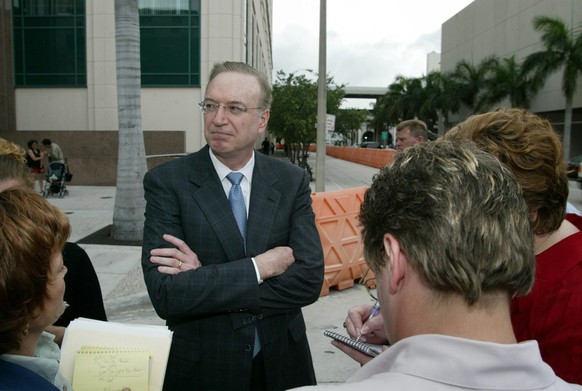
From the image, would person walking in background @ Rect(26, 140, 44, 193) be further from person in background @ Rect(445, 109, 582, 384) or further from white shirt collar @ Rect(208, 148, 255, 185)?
person in background @ Rect(445, 109, 582, 384)

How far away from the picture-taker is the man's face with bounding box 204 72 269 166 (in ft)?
8.51

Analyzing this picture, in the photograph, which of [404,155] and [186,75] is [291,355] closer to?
[404,155]

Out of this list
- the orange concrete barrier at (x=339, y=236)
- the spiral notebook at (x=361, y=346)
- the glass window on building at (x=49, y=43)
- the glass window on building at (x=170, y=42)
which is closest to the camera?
the spiral notebook at (x=361, y=346)

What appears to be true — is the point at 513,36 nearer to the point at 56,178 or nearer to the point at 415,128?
the point at 56,178

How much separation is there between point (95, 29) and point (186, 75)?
3946 millimetres

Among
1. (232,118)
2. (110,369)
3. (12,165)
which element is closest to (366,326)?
(110,369)

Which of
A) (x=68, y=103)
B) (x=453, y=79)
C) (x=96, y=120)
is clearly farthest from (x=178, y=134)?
(x=453, y=79)

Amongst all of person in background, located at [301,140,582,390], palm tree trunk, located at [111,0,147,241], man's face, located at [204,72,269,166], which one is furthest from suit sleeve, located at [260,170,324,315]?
palm tree trunk, located at [111,0,147,241]

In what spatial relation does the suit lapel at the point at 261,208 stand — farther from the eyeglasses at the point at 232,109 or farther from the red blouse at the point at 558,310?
the red blouse at the point at 558,310

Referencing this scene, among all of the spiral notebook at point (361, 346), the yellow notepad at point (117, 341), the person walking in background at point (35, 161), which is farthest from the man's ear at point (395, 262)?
the person walking in background at point (35, 161)

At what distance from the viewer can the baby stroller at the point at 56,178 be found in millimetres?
14938

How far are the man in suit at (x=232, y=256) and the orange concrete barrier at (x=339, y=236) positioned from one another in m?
4.05

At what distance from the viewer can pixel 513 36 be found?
4638 cm

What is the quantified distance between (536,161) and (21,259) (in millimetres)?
1598
